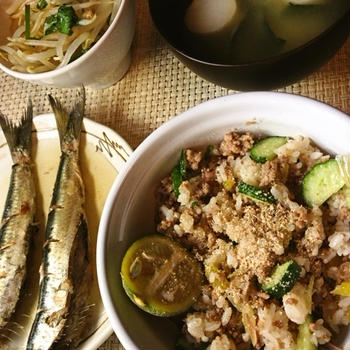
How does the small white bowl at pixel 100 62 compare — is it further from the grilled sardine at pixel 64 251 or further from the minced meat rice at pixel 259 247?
the minced meat rice at pixel 259 247

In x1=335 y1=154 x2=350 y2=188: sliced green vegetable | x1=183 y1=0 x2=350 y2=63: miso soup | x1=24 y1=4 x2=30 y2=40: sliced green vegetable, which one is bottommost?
x1=335 y1=154 x2=350 y2=188: sliced green vegetable

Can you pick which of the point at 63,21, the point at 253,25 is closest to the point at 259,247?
the point at 253,25

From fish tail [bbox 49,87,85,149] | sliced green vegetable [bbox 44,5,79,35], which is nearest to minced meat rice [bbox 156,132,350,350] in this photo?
fish tail [bbox 49,87,85,149]

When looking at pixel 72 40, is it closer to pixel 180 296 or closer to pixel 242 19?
pixel 242 19

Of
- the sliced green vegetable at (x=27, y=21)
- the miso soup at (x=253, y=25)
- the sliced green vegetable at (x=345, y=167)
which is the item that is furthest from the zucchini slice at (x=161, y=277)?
the sliced green vegetable at (x=27, y=21)

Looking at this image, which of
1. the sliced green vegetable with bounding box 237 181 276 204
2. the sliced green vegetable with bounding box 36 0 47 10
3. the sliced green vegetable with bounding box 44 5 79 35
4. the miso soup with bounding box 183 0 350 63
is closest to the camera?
the sliced green vegetable with bounding box 237 181 276 204

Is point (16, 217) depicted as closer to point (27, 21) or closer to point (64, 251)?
point (64, 251)

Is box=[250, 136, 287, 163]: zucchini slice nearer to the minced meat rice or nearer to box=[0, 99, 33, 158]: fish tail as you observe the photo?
the minced meat rice
